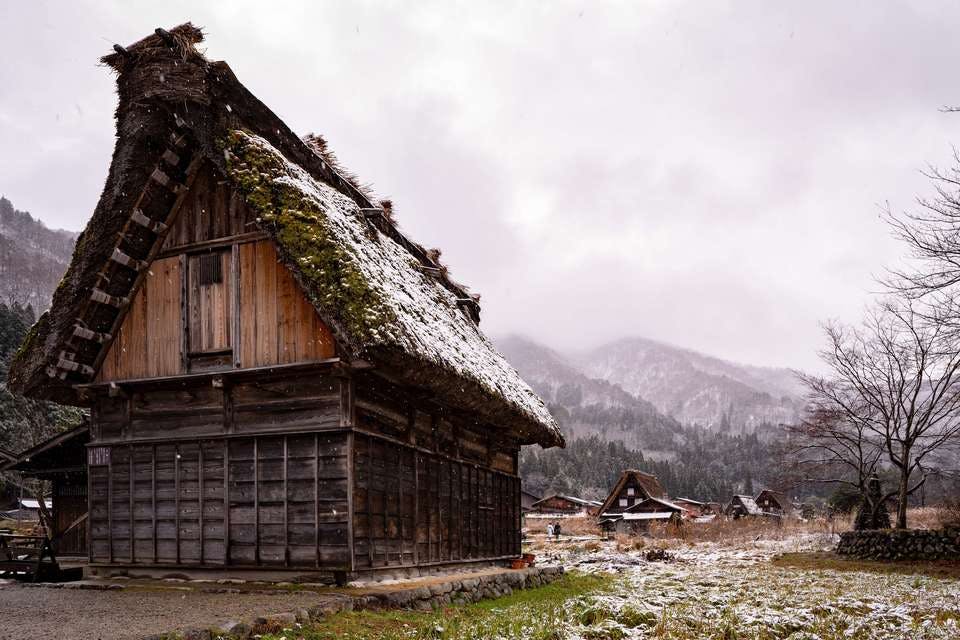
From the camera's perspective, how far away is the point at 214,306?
13.3m

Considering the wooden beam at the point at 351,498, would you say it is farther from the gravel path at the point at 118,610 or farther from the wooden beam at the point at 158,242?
the wooden beam at the point at 158,242

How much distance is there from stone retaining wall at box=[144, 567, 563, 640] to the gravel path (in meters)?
0.27

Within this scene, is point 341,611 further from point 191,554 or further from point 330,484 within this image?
point 191,554

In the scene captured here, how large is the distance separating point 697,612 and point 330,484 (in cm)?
581

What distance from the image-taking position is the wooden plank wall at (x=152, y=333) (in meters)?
13.5

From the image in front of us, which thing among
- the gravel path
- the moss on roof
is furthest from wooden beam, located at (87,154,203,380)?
the gravel path

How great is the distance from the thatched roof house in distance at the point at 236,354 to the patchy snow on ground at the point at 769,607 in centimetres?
388

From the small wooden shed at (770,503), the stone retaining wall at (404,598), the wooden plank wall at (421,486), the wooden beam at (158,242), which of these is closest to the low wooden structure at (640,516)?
the small wooden shed at (770,503)

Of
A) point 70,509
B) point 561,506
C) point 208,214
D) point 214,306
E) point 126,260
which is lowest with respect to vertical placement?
point 561,506

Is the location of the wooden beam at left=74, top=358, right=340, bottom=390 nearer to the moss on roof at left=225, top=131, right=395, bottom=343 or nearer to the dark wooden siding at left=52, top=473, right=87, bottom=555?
the moss on roof at left=225, top=131, right=395, bottom=343

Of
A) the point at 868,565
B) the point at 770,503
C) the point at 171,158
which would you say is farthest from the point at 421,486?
the point at 770,503

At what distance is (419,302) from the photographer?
1443cm

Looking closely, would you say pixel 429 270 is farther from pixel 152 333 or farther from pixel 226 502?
pixel 226 502

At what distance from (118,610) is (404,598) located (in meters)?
3.92
